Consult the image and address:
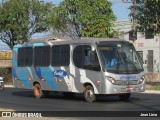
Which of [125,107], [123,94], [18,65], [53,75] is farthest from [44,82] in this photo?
[125,107]

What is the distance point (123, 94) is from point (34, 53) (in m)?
5.71

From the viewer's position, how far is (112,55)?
2106cm

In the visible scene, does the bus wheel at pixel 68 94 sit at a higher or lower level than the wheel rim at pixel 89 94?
lower

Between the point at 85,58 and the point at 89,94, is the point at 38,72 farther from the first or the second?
the point at 89,94

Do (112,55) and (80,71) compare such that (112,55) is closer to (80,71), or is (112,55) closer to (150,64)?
(80,71)

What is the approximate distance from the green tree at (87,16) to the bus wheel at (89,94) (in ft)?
59.5

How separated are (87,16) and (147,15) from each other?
814 cm

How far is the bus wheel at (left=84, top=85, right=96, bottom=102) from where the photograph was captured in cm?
2128

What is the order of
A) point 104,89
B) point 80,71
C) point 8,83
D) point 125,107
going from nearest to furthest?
point 125,107
point 104,89
point 80,71
point 8,83

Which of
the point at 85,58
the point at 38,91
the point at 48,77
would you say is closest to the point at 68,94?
the point at 38,91

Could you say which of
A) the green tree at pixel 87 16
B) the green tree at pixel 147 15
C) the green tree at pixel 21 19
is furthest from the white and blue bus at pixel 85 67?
the green tree at pixel 21 19

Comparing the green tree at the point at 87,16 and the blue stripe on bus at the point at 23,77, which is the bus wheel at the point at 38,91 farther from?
the green tree at the point at 87,16

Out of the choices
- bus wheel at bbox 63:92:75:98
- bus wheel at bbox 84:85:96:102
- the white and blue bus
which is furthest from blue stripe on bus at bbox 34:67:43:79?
bus wheel at bbox 84:85:96:102

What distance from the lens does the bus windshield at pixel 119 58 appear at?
2080 centimetres
